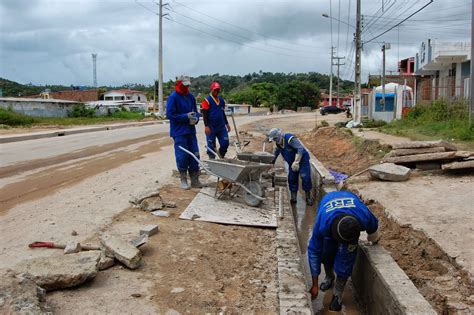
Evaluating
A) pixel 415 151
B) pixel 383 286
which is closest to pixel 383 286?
pixel 383 286

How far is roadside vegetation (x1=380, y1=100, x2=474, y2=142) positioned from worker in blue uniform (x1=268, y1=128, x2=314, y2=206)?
22.3 feet

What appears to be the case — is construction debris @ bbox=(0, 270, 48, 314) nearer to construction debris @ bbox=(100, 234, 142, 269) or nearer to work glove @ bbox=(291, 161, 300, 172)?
construction debris @ bbox=(100, 234, 142, 269)

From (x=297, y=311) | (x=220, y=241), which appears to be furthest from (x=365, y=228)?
(x=220, y=241)

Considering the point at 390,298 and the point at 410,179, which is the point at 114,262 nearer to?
the point at 390,298

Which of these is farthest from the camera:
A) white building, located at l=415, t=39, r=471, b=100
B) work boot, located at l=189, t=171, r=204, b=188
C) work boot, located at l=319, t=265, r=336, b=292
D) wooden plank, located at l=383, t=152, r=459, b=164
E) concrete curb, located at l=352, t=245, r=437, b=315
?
white building, located at l=415, t=39, r=471, b=100

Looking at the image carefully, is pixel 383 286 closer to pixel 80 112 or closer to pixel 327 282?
pixel 327 282

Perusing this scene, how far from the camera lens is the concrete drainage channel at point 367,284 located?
3.87m

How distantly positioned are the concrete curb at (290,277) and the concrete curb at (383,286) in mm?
724

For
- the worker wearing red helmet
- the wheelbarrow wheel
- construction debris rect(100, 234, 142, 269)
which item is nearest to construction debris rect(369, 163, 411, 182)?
the worker wearing red helmet

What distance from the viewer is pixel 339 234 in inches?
172

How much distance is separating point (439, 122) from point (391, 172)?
10.0 m

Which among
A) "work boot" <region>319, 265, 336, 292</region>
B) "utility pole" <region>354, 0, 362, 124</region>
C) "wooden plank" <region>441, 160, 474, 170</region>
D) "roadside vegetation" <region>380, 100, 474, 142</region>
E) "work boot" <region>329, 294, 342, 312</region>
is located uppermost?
"utility pole" <region>354, 0, 362, 124</region>

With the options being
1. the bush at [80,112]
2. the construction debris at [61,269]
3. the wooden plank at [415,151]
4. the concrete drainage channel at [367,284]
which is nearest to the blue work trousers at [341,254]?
the concrete drainage channel at [367,284]

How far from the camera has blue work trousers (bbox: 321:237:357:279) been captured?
464 cm
